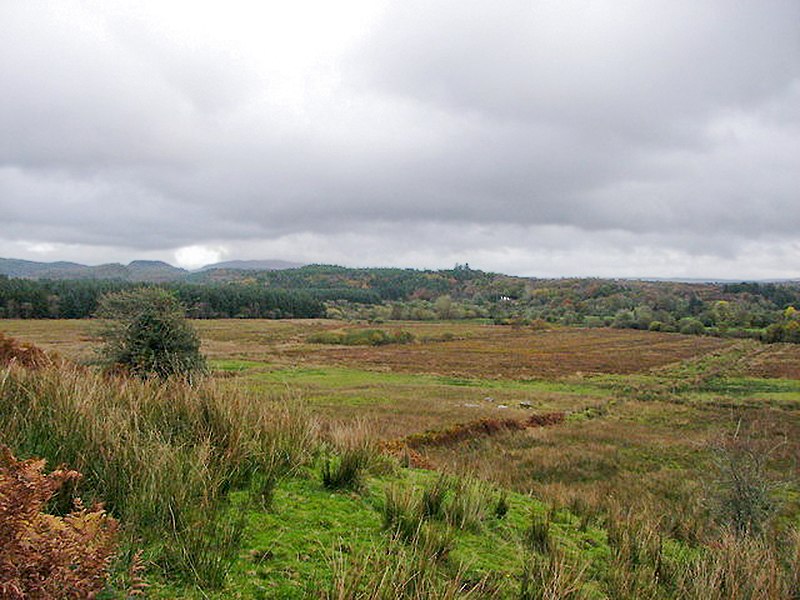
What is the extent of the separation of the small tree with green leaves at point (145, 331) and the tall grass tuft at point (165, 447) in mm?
8505

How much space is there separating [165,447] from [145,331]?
12.1m

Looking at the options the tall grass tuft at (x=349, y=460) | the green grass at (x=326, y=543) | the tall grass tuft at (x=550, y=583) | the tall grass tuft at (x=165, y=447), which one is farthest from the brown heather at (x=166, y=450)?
the tall grass tuft at (x=550, y=583)

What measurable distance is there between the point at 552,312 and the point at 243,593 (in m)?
169

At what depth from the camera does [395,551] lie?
425 cm

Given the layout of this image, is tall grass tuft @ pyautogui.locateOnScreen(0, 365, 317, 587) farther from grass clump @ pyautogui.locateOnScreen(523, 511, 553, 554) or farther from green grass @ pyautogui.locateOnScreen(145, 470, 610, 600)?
grass clump @ pyautogui.locateOnScreen(523, 511, 553, 554)

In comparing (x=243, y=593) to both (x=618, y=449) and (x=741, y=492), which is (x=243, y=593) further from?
(x=618, y=449)

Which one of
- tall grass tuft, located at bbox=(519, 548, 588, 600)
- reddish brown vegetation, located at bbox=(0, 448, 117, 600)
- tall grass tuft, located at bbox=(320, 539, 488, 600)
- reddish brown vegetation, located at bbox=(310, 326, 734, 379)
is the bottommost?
reddish brown vegetation, located at bbox=(310, 326, 734, 379)

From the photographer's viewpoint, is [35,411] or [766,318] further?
[766,318]

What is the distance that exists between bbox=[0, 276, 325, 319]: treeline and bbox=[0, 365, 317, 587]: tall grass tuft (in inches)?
3559

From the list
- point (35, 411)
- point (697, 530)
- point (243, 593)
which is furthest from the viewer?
point (697, 530)

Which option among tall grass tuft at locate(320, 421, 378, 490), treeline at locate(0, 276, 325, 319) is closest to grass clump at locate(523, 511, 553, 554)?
tall grass tuft at locate(320, 421, 378, 490)

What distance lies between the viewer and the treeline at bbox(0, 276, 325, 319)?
107125 millimetres

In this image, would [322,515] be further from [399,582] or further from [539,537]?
[539,537]

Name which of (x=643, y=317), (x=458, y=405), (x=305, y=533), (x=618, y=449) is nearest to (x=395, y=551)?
(x=305, y=533)
